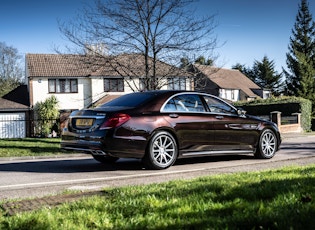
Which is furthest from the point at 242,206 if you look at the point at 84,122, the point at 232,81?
the point at 232,81

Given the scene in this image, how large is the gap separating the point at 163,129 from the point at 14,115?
3059 cm

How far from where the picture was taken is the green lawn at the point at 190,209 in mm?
3264

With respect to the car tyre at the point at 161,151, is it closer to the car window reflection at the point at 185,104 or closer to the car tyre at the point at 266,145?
the car window reflection at the point at 185,104

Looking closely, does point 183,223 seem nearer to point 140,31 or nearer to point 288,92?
point 140,31

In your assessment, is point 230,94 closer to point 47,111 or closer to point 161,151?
point 47,111

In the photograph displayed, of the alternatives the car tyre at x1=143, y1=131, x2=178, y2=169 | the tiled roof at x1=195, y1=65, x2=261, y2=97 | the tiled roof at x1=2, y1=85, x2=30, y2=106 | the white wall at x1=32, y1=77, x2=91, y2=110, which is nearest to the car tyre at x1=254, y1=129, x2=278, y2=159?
the car tyre at x1=143, y1=131, x2=178, y2=169

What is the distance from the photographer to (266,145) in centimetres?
952

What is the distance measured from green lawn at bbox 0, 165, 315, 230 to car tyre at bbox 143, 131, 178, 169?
261cm

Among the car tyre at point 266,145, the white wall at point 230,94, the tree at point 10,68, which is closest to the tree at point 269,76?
the white wall at point 230,94

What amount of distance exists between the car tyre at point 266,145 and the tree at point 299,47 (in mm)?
44337

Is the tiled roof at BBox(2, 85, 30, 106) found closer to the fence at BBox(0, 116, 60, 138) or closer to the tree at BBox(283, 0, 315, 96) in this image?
the fence at BBox(0, 116, 60, 138)

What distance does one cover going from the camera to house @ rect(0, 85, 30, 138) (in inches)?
1350

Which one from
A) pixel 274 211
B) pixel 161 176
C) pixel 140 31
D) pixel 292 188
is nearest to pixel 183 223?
pixel 274 211

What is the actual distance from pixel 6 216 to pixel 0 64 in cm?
5653
